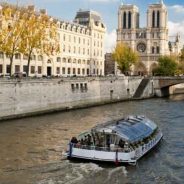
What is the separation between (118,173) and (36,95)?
28201mm

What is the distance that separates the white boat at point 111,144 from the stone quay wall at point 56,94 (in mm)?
18223

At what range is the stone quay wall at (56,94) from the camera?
50062 millimetres

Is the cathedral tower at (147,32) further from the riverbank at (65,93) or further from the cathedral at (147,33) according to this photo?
the riverbank at (65,93)

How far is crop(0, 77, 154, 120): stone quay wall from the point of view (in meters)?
50.1

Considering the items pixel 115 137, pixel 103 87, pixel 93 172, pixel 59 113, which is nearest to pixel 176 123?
pixel 59 113

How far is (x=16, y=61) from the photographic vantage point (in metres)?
73.9

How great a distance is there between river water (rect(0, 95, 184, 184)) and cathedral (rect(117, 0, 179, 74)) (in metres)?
102

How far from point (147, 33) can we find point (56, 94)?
96.4m

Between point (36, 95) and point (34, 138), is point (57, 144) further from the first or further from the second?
point (36, 95)

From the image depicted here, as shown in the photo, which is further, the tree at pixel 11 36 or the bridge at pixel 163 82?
the bridge at pixel 163 82

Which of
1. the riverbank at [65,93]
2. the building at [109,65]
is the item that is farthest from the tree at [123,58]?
the building at [109,65]

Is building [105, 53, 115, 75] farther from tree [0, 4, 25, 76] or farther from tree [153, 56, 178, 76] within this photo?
tree [0, 4, 25, 76]

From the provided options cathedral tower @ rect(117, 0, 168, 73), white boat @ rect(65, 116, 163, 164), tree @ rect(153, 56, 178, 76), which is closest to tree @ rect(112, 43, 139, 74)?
tree @ rect(153, 56, 178, 76)

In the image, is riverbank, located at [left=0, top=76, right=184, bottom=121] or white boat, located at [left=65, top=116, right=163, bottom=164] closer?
white boat, located at [left=65, top=116, right=163, bottom=164]
